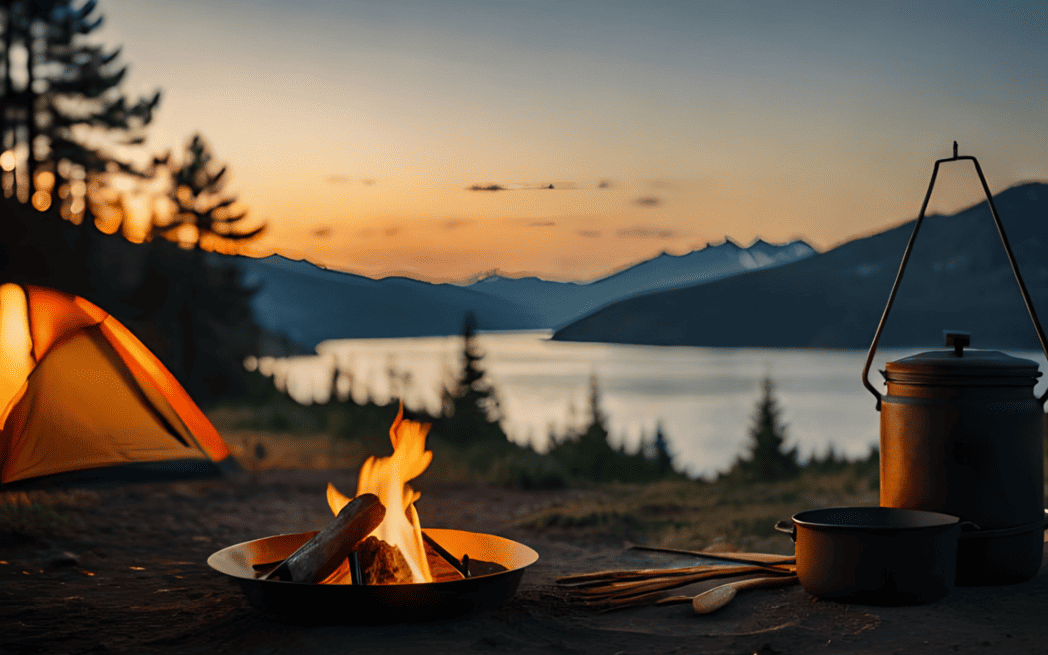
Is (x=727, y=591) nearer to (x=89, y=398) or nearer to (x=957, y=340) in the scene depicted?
(x=957, y=340)

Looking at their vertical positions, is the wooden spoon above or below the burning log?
below

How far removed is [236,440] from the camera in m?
12.0

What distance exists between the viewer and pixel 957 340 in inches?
149

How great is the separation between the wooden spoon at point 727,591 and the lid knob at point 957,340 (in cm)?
124

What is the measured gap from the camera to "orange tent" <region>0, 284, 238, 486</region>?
5.04 m

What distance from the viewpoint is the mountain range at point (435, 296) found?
10.1 m

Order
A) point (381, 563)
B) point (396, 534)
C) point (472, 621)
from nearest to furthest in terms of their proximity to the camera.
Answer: point (472, 621) < point (381, 563) < point (396, 534)

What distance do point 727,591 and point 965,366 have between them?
4.55 ft

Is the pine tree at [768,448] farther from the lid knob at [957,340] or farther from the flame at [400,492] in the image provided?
the flame at [400,492]

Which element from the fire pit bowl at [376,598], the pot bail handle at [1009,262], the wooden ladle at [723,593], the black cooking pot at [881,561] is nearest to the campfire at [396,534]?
the fire pit bowl at [376,598]

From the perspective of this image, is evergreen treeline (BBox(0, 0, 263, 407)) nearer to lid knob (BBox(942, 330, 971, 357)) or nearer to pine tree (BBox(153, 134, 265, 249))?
pine tree (BBox(153, 134, 265, 249))

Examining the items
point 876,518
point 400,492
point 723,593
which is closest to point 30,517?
point 400,492

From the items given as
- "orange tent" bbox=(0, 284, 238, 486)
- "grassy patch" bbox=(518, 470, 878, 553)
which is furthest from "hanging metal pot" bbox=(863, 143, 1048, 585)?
"orange tent" bbox=(0, 284, 238, 486)

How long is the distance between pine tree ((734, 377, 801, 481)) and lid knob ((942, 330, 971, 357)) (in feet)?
25.8
